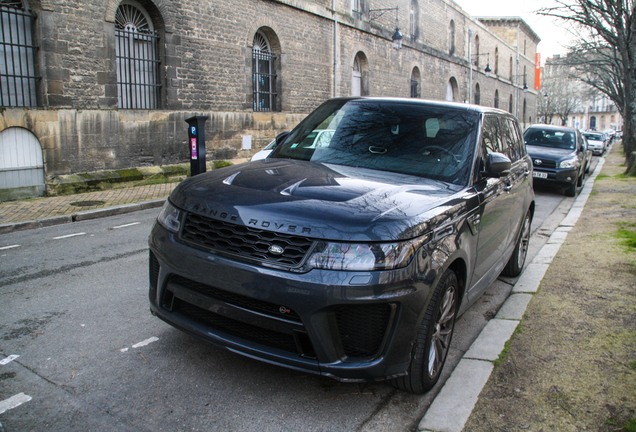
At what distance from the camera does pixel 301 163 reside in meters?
4.11

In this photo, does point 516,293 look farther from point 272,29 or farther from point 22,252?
point 272,29

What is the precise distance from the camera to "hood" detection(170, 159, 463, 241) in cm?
288

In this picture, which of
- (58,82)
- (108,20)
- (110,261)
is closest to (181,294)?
(110,261)

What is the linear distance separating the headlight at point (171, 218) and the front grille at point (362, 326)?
117cm

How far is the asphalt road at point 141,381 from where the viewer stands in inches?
117

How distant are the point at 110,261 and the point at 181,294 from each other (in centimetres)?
349

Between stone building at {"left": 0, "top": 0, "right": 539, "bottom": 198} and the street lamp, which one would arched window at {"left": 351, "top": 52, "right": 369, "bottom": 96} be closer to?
stone building at {"left": 0, "top": 0, "right": 539, "bottom": 198}

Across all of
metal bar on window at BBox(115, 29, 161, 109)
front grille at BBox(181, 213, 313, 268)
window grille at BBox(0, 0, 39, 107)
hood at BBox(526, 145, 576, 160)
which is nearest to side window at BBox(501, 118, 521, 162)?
front grille at BBox(181, 213, 313, 268)

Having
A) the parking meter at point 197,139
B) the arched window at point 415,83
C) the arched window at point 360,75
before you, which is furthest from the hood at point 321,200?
the arched window at point 415,83

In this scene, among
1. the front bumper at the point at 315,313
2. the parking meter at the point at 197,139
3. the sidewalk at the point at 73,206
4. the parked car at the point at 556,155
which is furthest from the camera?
the parked car at the point at 556,155

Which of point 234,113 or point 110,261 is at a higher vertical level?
point 234,113

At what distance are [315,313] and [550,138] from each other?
14.6 metres

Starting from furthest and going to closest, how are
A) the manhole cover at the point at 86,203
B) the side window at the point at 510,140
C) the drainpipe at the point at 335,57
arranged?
the drainpipe at the point at 335,57
the manhole cover at the point at 86,203
the side window at the point at 510,140

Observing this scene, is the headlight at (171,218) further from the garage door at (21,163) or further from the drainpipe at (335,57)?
the drainpipe at (335,57)
